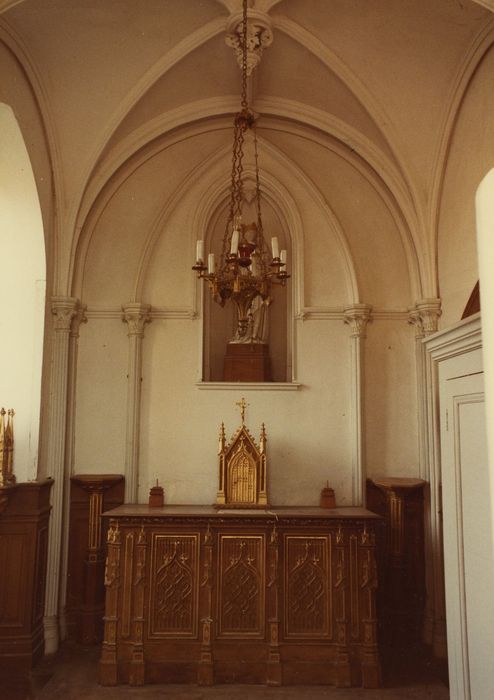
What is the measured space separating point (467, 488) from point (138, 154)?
5.90m

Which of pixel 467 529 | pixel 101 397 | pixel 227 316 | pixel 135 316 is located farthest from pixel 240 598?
pixel 467 529

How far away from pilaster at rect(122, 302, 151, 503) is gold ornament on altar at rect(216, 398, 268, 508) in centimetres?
98

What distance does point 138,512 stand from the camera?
5.75m

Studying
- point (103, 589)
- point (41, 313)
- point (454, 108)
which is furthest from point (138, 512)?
point (454, 108)

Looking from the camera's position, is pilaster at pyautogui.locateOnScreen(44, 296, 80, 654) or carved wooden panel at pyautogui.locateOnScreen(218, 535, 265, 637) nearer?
carved wooden panel at pyautogui.locateOnScreen(218, 535, 265, 637)

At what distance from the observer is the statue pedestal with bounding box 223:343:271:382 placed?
7039 mm

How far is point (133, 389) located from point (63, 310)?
116 centimetres

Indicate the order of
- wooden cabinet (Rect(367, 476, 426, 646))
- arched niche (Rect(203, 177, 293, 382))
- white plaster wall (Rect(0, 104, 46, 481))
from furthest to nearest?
arched niche (Rect(203, 177, 293, 382)) → wooden cabinet (Rect(367, 476, 426, 646)) → white plaster wall (Rect(0, 104, 46, 481))

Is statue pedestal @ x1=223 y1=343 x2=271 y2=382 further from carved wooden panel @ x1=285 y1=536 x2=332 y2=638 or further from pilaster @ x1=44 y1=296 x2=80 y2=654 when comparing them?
carved wooden panel @ x1=285 y1=536 x2=332 y2=638

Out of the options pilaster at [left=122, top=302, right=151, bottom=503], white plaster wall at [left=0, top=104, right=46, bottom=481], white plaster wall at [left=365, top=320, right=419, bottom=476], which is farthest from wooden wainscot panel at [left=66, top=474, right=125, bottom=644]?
white plaster wall at [left=365, top=320, right=419, bottom=476]

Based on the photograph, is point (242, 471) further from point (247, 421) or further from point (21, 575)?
point (21, 575)

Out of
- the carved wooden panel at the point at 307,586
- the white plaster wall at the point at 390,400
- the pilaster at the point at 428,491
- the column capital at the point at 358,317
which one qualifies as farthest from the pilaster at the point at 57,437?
the pilaster at the point at 428,491

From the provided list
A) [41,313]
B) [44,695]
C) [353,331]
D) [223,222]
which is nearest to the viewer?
[44,695]

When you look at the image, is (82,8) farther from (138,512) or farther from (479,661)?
(479,661)
